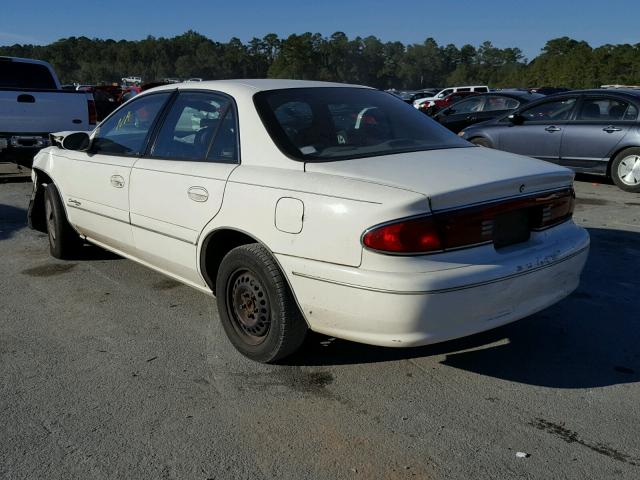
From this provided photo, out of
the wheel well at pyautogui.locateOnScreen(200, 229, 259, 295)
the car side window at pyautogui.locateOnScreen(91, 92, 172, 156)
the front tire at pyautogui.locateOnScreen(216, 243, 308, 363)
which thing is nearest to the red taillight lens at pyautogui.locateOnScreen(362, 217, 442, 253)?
the front tire at pyautogui.locateOnScreen(216, 243, 308, 363)

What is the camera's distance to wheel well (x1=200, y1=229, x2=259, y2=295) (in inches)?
145

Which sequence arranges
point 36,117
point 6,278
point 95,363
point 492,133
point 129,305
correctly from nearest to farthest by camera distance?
point 95,363 < point 129,305 < point 6,278 < point 36,117 < point 492,133

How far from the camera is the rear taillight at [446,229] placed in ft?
9.45

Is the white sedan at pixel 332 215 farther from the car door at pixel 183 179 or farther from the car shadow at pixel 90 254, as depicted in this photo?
the car shadow at pixel 90 254

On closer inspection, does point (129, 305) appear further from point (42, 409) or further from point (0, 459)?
point (0, 459)

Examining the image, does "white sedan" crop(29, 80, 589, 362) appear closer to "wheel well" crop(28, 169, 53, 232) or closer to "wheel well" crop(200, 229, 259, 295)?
"wheel well" crop(200, 229, 259, 295)

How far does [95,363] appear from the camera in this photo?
3.66 m

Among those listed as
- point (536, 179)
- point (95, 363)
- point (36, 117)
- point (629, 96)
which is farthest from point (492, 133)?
point (95, 363)

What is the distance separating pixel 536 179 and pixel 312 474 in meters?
1.86

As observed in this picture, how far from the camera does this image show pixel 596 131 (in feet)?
31.4

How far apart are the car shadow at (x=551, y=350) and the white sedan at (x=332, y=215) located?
0.41 m

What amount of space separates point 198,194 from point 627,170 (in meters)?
7.53

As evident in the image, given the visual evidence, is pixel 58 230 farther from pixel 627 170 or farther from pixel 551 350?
pixel 627 170

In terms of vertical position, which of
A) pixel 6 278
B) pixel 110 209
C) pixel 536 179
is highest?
pixel 536 179
